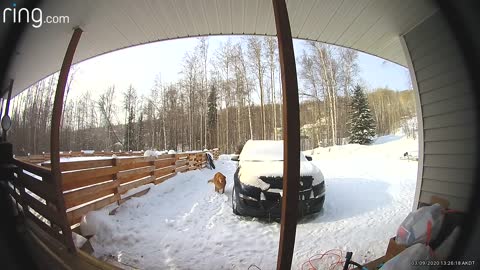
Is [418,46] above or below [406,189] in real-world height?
above

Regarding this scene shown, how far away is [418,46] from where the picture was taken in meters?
3.38

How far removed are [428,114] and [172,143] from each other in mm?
33031

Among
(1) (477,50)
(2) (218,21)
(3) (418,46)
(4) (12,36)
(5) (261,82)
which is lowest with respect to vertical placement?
(1) (477,50)

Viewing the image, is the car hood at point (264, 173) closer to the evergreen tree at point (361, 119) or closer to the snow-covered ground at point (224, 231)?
the snow-covered ground at point (224, 231)

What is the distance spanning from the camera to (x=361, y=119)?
26.5m

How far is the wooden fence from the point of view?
2660 mm

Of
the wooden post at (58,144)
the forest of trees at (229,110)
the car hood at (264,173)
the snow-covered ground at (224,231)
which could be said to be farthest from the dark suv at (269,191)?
the forest of trees at (229,110)

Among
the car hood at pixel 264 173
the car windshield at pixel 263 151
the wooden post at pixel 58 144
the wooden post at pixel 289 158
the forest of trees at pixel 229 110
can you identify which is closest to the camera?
the wooden post at pixel 289 158

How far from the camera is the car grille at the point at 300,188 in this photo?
3785mm

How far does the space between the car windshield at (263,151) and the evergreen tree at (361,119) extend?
82.2ft

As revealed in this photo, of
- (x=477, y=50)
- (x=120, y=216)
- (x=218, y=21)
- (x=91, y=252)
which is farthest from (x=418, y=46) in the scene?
(x=120, y=216)

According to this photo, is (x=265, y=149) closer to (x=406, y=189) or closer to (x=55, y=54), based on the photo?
(x=406, y=189)

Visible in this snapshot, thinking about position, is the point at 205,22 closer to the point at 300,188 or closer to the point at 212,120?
the point at 300,188

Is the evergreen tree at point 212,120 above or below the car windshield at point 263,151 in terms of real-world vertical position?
above
